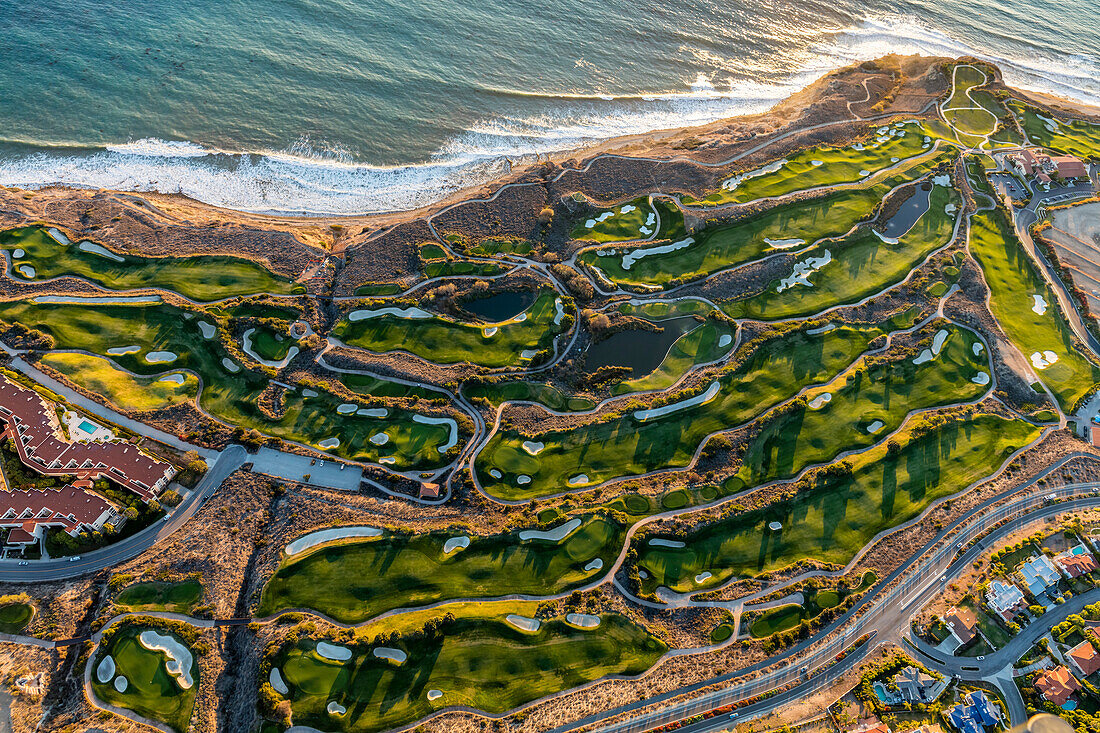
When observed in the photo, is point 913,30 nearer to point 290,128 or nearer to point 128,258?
point 290,128

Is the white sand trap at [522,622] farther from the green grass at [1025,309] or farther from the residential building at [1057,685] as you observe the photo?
the green grass at [1025,309]

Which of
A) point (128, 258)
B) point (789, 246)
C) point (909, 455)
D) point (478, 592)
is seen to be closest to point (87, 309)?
point (128, 258)

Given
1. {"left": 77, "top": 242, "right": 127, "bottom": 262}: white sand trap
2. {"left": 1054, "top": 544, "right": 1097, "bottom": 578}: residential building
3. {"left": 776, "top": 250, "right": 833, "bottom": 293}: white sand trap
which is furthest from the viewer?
{"left": 776, "top": 250, "right": 833, "bottom": 293}: white sand trap

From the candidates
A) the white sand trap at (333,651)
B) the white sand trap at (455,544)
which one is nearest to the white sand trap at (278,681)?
the white sand trap at (333,651)

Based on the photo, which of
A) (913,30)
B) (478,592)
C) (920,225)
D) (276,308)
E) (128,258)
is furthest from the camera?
(913,30)

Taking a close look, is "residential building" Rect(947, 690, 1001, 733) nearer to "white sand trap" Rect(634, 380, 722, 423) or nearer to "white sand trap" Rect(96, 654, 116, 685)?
"white sand trap" Rect(634, 380, 722, 423)

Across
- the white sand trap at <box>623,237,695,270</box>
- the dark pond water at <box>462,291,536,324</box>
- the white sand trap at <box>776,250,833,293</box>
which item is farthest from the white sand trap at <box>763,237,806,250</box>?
the dark pond water at <box>462,291,536,324</box>
